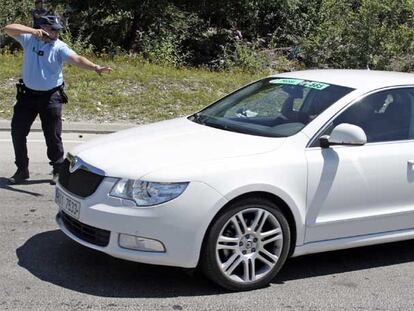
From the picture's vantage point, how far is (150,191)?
13.8 ft

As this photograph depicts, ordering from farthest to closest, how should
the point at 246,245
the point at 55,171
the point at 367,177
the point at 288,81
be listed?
the point at 55,171, the point at 288,81, the point at 367,177, the point at 246,245

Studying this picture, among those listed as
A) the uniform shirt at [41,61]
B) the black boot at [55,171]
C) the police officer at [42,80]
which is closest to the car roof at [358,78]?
the police officer at [42,80]

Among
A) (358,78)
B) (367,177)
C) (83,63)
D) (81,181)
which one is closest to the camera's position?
(81,181)

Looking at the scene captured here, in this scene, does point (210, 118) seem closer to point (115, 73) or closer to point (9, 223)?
point (9, 223)

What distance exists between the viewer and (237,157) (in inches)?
173

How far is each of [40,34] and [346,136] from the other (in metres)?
3.50

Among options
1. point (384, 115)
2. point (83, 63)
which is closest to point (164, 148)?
point (384, 115)

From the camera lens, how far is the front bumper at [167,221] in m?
4.14

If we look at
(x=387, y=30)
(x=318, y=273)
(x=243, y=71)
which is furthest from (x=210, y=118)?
(x=387, y=30)

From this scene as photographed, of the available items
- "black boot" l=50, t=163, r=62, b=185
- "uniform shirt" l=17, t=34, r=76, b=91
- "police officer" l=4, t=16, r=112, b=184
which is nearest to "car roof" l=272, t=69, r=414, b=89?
"police officer" l=4, t=16, r=112, b=184

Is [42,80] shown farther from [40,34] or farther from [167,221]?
[167,221]

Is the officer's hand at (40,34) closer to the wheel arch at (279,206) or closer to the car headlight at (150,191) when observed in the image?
the car headlight at (150,191)

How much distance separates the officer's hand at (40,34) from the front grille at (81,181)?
2304mm

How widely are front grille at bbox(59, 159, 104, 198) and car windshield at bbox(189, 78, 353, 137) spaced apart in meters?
1.14
